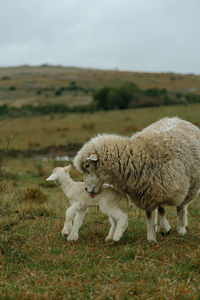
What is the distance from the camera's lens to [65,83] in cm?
6475

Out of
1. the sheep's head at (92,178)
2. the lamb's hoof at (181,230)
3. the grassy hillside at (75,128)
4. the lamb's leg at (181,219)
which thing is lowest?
the grassy hillside at (75,128)

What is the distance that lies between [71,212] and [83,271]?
4.73 feet

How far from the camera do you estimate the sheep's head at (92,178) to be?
5.68 m

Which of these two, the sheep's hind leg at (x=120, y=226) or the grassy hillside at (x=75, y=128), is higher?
the sheep's hind leg at (x=120, y=226)

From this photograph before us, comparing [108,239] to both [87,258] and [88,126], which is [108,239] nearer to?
[87,258]

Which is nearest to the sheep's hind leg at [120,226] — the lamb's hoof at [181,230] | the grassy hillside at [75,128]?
the lamb's hoof at [181,230]

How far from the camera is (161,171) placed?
5586mm

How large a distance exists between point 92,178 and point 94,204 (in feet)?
1.20

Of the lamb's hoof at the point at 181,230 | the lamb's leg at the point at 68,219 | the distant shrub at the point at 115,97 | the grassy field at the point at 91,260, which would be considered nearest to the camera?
the grassy field at the point at 91,260

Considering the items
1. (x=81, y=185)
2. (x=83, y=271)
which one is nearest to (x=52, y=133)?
(x=81, y=185)

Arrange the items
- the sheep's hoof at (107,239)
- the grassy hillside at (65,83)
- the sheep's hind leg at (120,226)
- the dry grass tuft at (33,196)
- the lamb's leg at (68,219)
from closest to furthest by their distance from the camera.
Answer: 1. the sheep's hind leg at (120,226)
2. the sheep's hoof at (107,239)
3. the lamb's leg at (68,219)
4. the dry grass tuft at (33,196)
5. the grassy hillside at (65,83)

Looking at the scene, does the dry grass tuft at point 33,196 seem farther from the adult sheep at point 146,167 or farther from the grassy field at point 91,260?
the adult sheep at point 146,167

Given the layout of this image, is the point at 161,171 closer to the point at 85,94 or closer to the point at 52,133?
Result: the point at 52,133

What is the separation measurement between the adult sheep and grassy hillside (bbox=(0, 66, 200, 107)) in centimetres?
4111
